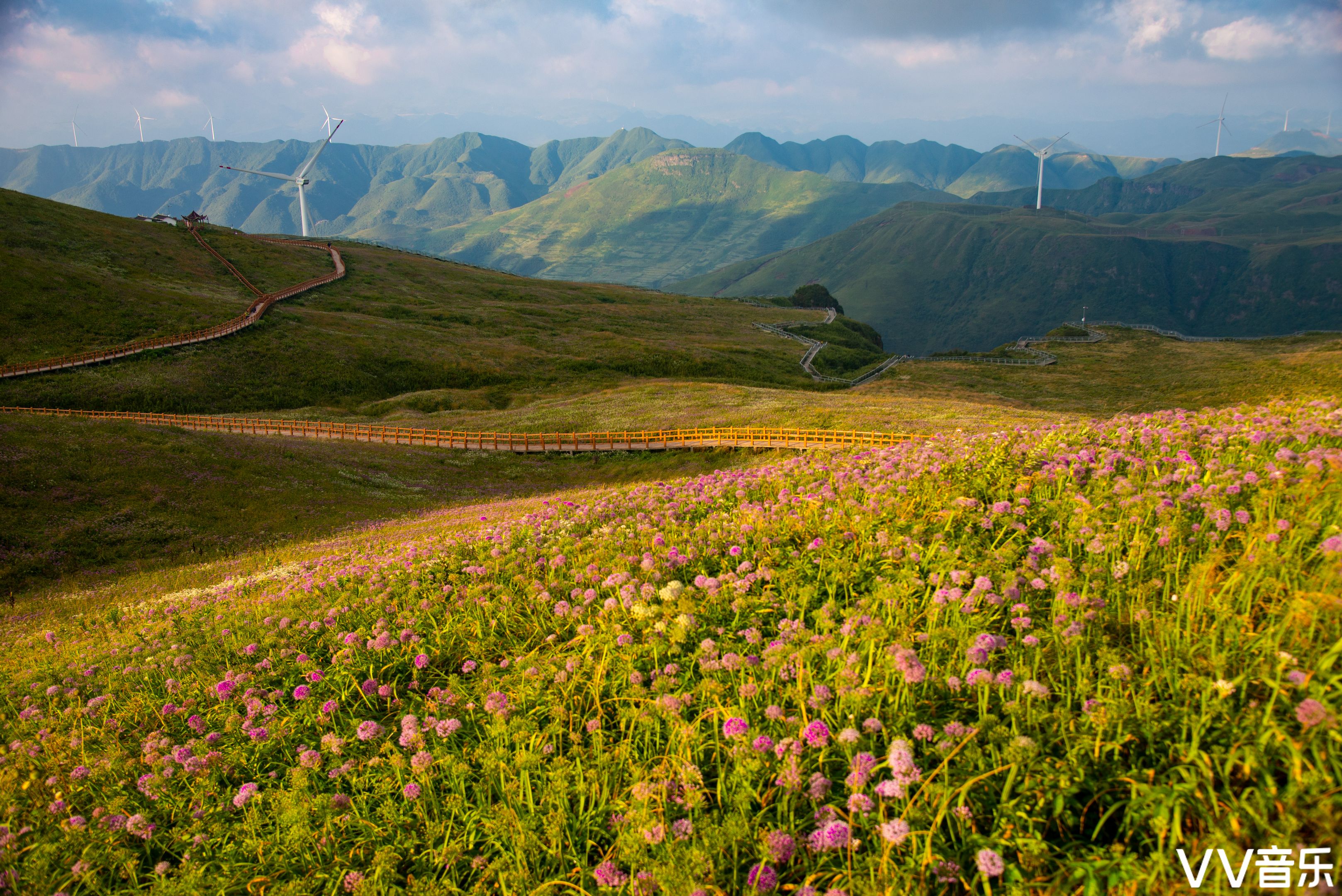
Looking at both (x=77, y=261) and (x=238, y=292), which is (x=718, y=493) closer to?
(x=238, y=292)

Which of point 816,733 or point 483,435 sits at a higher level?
point 816,733

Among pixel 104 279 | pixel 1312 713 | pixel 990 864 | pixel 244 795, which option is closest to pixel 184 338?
pixel 104 279

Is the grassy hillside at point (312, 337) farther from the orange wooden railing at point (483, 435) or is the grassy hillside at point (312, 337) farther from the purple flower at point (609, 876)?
the purple flower at point (609, 876)

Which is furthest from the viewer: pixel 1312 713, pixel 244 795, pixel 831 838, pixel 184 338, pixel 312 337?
pixel 312 337

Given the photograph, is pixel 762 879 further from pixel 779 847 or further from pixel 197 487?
pixel 197 487

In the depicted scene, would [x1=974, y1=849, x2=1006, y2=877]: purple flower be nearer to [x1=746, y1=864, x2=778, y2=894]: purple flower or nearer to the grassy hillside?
[x1=746, y1=864, x2=778, y2=894]: purple flower

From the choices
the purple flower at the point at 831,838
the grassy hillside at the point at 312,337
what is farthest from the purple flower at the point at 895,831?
the grassy hillside at the point at 312,337

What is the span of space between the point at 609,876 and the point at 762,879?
3.40 ft

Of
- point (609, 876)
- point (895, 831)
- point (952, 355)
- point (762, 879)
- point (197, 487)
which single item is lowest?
point (197, 487)

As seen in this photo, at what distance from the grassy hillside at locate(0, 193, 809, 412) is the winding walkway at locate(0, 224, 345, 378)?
4.44 feet

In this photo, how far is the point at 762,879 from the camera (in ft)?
13.5

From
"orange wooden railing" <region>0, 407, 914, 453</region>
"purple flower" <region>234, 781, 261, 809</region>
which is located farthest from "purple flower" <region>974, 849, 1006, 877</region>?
"orange wooden railing" <region>0, 407, 914, 453</region>

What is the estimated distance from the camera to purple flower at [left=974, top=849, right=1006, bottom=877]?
3604 mm

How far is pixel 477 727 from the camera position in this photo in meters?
6.36
